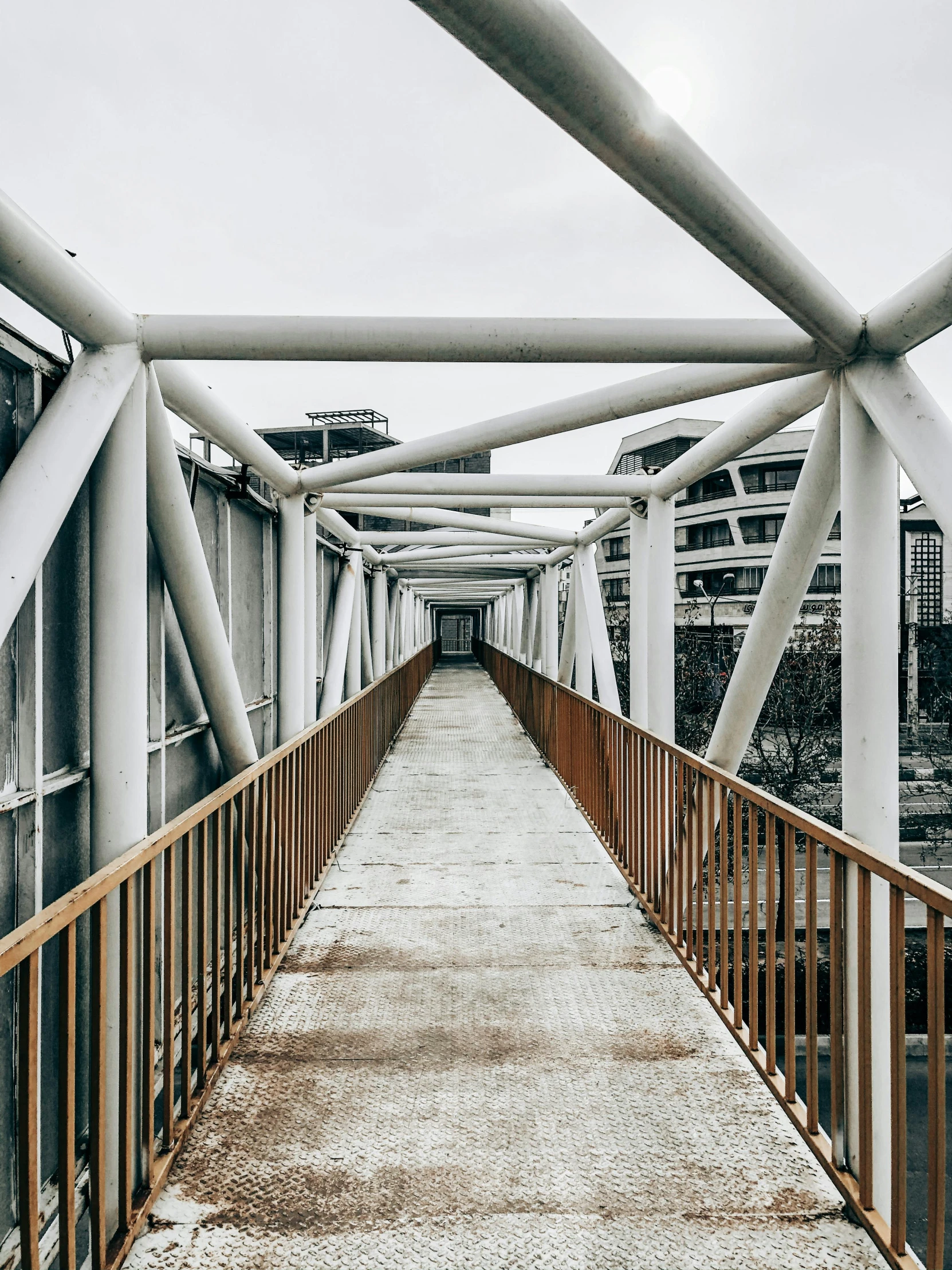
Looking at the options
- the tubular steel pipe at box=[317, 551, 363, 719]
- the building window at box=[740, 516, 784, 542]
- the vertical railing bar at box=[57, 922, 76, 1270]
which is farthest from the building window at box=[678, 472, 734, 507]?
the vertical railing bar at box=[57, 922, 76, 1270]

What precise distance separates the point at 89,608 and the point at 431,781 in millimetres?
6254

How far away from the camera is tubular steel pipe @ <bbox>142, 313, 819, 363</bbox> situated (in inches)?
120

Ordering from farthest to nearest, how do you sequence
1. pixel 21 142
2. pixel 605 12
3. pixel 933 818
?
1. pixel 933 818
2. pixel 21 142
3. pixel 605 12

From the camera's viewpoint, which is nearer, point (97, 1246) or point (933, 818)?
point (97, 1246)

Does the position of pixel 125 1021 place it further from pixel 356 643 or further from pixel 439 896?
pixel 356 643

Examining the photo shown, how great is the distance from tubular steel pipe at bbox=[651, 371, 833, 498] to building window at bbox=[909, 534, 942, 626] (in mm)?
42509

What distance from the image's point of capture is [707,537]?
59250 mm

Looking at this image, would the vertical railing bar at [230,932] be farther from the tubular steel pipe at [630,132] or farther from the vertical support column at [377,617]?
the vertical support column at [377,617]

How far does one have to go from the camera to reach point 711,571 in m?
57.0

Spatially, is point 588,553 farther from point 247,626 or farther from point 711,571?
point 711,571

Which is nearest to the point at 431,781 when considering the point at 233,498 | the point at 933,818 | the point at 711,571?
the point at 233,498

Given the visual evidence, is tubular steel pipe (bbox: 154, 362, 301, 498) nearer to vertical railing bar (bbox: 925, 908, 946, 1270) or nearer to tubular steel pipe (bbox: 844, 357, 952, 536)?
tubular steel pipe (bbox: 844, 357, 952, 536)

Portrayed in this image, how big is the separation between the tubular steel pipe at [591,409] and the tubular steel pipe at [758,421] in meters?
0.11

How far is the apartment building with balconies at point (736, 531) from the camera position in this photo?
173ft
